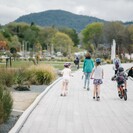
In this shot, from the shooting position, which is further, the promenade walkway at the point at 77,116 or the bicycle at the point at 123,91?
the bicycle at the point at 123,91

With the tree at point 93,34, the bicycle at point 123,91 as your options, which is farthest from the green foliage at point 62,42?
the bicycle at point 123,91

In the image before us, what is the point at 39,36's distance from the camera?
153 metres

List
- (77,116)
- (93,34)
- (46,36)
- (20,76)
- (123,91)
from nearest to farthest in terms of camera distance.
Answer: (77,116) → (123,91) → (20,76) → (93,34) → (46,36)

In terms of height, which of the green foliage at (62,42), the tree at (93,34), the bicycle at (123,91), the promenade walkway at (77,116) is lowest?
the promenade walkway at (77,116)

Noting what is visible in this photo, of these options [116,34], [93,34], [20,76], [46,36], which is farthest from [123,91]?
[46,36]

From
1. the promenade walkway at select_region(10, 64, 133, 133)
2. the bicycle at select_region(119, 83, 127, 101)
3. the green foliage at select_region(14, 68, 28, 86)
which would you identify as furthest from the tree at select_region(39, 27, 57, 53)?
the promenade walkway at select_region(10, 64, 133, 133)

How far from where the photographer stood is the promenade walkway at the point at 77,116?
31.4 ft

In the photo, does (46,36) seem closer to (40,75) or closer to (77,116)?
(40,75)

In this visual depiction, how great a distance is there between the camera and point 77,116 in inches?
457

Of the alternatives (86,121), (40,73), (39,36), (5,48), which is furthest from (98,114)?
(39,36)

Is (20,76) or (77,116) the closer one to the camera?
(77,116)

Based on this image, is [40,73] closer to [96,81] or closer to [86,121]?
[96,81]

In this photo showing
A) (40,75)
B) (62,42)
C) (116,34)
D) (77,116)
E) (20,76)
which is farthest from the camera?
(62,42)

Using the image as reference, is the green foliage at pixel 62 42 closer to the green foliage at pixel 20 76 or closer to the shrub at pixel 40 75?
the shrub at pixel 40 75
